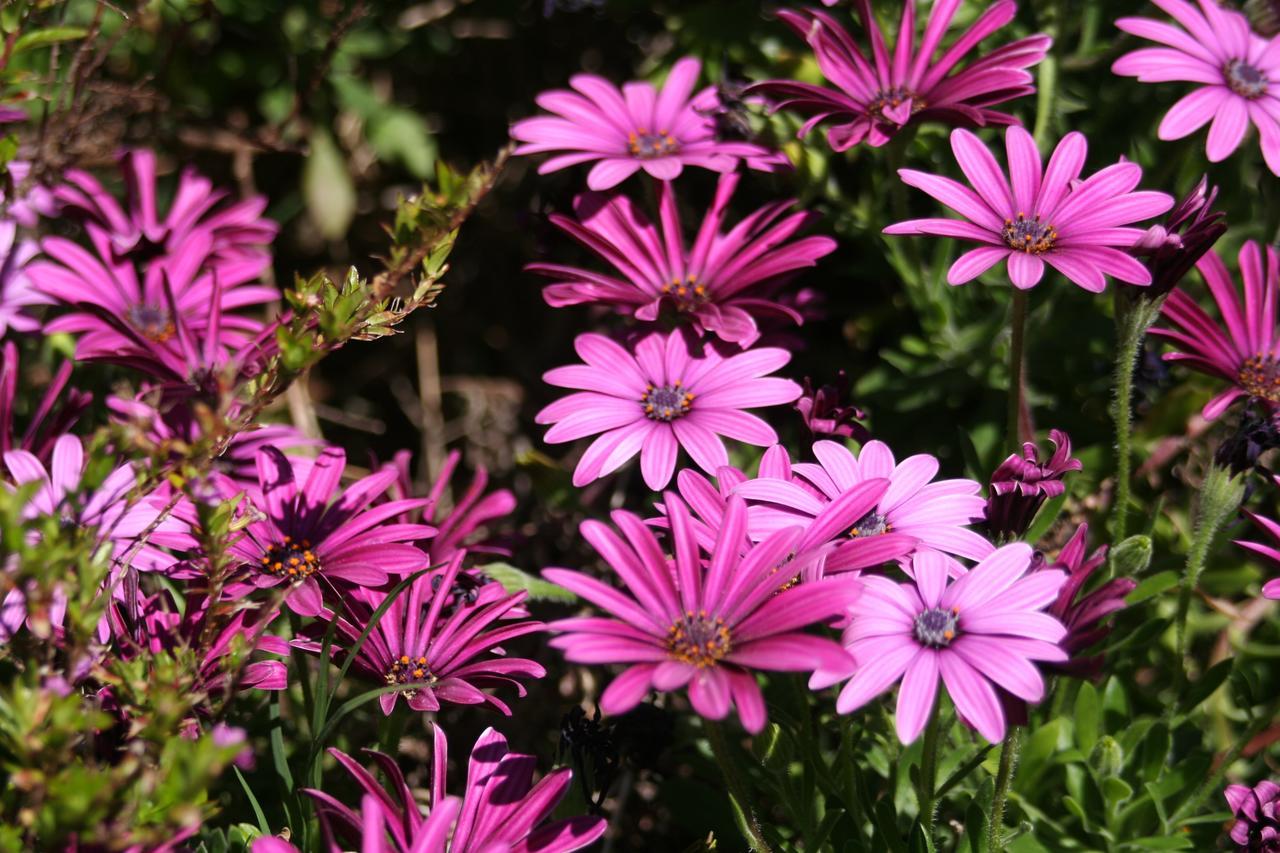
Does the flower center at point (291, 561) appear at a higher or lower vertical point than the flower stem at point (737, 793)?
higher

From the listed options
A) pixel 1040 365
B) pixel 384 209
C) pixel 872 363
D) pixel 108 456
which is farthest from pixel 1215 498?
pixel 384 209

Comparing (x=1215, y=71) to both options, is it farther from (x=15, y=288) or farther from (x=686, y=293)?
(x=15, y=288)

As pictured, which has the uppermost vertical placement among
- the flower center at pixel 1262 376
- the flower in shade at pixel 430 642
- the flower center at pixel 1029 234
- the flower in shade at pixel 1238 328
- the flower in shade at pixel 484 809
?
the flower center at pixel 1029 234

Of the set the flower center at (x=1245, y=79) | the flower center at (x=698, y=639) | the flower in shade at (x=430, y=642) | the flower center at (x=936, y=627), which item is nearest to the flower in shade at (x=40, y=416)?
the flower in shade at (x=430, y=642)

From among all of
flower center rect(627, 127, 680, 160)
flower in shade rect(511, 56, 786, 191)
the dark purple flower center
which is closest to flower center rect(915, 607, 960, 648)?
the dark purple flower center

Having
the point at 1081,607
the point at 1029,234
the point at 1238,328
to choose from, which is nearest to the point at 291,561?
the point at 1081,607

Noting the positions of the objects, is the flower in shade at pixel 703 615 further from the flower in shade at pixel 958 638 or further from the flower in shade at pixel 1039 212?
the flower in shade at pixel 1039 212

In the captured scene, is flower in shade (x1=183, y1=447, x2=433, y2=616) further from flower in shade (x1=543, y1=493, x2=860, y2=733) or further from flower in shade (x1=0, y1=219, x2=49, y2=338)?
flower in shade (x1=0, y1=219, x2=49, y2=338)
